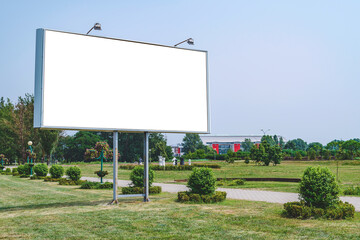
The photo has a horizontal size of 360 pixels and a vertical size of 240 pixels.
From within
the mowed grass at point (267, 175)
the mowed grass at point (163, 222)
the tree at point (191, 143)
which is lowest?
the mowed grass at point (267, 175)

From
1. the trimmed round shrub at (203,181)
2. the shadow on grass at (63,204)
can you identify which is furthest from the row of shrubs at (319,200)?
the shadow on grass at (63,204)

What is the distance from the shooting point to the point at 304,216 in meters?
9.53

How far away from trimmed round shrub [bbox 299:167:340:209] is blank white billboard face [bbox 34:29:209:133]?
5.29 metres

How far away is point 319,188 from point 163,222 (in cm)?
412

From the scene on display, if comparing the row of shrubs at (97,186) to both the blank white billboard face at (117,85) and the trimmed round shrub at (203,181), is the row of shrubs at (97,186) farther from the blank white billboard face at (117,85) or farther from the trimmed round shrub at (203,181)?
the trimmed round shrub at (203,181)

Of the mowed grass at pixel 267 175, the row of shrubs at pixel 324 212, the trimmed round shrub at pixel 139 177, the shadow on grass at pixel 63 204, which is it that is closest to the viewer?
the row of shrubs at pixel 324 212

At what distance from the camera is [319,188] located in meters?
9.59

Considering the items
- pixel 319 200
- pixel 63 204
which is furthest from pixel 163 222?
pixel 63 204

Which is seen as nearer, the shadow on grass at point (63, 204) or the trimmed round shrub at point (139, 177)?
the shadow on grass at point (63, 204)

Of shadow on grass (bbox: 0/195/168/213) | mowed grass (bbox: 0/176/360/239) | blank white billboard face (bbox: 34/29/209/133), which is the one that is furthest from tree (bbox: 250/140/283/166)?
mowed grass (bbox: 0/176/360/239)

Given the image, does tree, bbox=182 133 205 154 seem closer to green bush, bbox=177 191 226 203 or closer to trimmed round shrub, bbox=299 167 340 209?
green bush, bbox=177 191 226 203

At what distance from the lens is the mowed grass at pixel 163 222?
26.3ft

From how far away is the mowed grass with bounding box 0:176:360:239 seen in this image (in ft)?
26.3

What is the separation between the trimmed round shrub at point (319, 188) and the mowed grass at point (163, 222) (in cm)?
65
